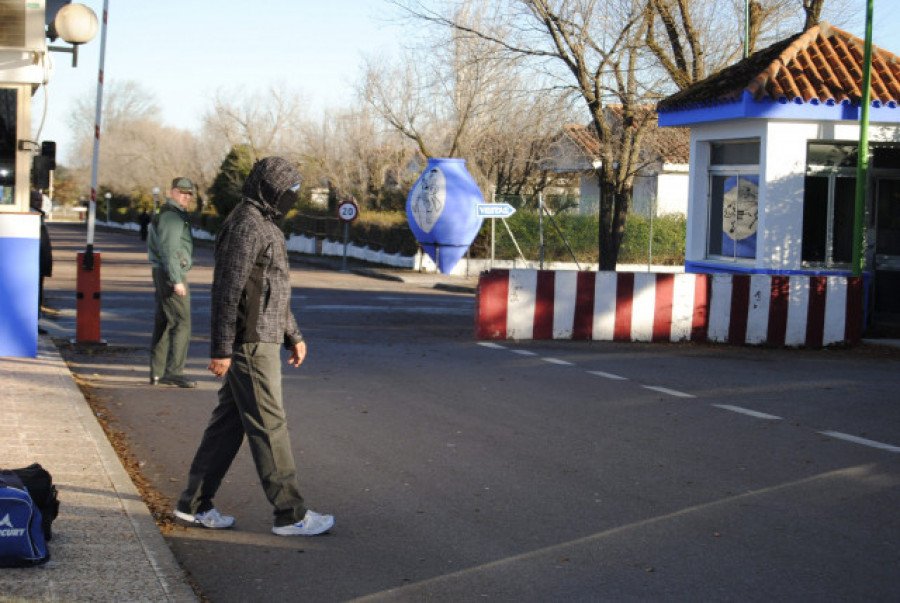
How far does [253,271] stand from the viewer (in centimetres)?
579

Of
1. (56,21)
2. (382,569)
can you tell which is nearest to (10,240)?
(56,21)

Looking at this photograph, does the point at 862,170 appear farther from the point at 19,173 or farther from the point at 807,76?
the point at 19,173

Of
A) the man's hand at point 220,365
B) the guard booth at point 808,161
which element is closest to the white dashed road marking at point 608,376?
Result: the guard booth at point 808,161

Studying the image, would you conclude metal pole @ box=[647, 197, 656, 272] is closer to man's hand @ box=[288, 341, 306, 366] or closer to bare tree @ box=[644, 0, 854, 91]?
bare tree @ box=[644, 0, 854, 91]

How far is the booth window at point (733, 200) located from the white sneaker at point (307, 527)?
43.9 ft

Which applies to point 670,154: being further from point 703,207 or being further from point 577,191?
point 703,207

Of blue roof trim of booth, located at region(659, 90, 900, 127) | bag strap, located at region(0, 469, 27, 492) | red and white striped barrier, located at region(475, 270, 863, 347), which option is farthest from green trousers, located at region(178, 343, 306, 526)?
blue roof trim of booth, located at region(659, 90, 900, 127)

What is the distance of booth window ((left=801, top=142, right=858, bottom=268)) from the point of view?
17594 mm

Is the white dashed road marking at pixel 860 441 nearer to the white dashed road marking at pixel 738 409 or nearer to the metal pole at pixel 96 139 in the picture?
the white dashed road marking at pixel 738 409

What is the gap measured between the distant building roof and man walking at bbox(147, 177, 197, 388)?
31.7 ft

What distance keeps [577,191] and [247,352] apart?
42.6 m

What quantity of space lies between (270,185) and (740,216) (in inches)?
550

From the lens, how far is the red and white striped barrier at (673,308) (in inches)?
610

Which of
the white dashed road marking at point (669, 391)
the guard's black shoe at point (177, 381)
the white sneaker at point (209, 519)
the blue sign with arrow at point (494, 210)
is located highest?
the blue sign with arrow at point (494, 210)
